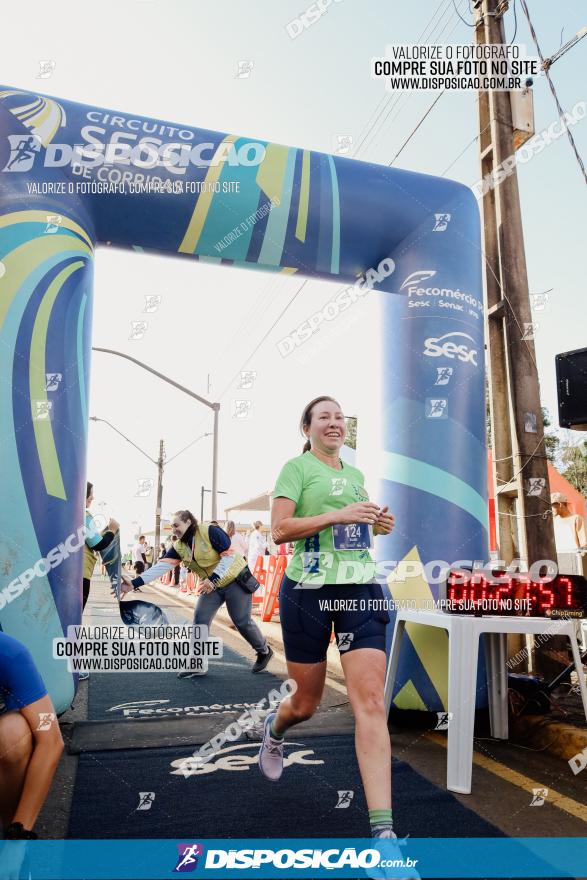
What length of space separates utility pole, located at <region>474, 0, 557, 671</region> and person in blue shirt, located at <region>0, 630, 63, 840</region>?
4592 millimetres

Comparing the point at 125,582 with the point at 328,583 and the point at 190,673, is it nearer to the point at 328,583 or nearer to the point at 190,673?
the point at 190,673

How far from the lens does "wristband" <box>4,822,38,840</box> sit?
229 centimetres

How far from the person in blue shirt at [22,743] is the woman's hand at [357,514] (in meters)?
1.34

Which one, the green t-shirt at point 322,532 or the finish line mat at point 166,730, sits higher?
the green t-shirt at point 322,532

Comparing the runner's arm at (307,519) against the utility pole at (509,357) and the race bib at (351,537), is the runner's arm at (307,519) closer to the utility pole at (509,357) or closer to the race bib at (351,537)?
the race bib at (351,537)

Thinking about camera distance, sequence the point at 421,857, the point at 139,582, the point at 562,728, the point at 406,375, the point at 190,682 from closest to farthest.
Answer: the point at 421,857, the point at 562,728, the point at 406,375, the point at 139,582, the point at 190,682

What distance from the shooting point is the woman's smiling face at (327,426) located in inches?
137

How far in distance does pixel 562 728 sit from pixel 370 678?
7.30 feet

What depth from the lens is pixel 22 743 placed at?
2438 mm

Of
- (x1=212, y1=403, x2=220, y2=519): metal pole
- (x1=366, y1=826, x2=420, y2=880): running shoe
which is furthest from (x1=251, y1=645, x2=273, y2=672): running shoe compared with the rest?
(x1=212, y1=403, x2=220, y2=519): metal pole

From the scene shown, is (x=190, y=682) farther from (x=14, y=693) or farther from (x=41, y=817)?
(x=14, y=693)

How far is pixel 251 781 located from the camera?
382cm

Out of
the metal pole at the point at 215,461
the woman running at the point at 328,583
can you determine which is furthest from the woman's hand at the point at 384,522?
the metal pole at the point at 215,461

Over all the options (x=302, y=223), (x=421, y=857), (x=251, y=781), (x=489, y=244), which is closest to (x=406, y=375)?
(x=302, y=223)
